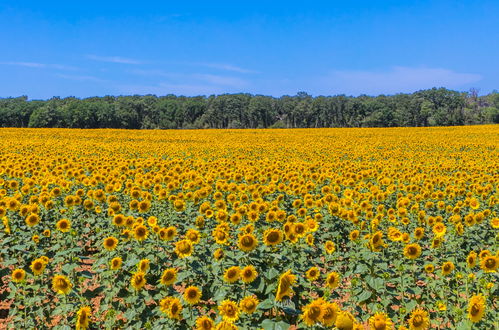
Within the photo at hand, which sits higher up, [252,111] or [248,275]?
[252,111]

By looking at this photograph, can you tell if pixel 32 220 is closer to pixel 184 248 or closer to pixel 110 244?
pixel 110 244

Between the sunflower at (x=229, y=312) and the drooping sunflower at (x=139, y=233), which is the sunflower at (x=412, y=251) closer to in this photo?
the sunflower at (x=229, y=312)

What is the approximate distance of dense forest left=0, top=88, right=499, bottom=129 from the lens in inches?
4156

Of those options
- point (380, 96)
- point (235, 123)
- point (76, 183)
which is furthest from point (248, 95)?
point (76, 183)

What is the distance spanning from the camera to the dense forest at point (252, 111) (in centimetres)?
10556

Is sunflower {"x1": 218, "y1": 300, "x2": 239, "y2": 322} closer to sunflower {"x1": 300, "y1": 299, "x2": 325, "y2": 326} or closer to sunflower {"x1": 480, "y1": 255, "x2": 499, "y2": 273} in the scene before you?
sunflower {"x1": 300, "y1": 299, "x2": 325, "y2": 326}

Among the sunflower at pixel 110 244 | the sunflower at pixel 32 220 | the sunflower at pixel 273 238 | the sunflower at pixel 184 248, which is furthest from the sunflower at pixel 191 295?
the sunflower at pixel 32 220

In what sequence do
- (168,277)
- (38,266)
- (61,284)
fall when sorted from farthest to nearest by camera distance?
(38,266) → (168,277) → (61,284)

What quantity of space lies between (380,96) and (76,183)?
464 feet

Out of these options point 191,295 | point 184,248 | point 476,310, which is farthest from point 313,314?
point 184,248

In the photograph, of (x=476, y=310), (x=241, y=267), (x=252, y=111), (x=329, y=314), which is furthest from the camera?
(x=252, y=111)

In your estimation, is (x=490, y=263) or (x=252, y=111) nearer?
(x=490, y=263)

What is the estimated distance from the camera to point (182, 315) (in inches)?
169

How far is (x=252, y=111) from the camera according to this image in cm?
13225
